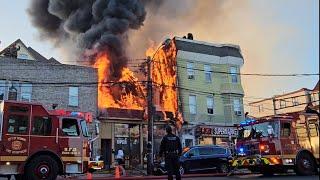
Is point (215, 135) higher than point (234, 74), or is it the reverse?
point (234, 74)

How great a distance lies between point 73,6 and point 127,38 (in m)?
7.59

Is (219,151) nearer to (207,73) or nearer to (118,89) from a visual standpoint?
(118,89)

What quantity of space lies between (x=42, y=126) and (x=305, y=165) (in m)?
9.62

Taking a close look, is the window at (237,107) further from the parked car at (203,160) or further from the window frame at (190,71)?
the parked car at (203,160)

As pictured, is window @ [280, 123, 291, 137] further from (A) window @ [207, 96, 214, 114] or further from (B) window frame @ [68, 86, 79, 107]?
(A) window @ [207, 96, 214, 114]

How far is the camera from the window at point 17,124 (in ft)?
41.8

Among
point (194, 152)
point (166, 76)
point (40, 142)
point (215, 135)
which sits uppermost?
point (166, 76)

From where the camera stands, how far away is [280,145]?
49.2 feet

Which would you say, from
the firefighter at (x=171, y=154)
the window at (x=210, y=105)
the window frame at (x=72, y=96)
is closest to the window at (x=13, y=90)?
the window frame at (x=72, y=96)

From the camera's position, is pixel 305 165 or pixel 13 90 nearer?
pixel 305 165

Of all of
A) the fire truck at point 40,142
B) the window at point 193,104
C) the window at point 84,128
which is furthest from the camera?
the window at point 193,104

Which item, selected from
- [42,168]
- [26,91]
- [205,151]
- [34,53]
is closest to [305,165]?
[205,151]

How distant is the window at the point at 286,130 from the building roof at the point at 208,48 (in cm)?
1815

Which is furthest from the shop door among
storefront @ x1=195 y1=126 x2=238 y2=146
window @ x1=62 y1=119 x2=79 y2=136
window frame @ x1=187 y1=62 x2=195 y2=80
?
window @ x1=62 y1=119 x2=79 y2=136
